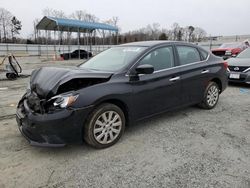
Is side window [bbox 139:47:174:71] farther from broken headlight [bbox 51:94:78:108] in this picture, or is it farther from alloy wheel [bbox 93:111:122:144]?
broken headlight [bbox 51:94:78:108]

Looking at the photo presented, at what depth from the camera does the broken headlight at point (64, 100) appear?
2824 millimetres

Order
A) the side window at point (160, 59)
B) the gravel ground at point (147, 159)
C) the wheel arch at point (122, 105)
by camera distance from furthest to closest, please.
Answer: the side window at point (160, 59) → the wheel arch at point (122, 105) → the gravel ground at point (147, 159)

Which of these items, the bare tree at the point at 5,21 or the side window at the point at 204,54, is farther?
the bare tree at the point at 5,21

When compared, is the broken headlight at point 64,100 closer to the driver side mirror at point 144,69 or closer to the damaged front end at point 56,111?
the damaged front end at point 56,111

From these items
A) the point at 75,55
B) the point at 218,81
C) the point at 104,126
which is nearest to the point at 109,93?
the point at 104,126

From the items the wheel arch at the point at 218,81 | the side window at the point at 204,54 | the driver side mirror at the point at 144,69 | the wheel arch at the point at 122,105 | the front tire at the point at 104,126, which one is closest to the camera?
the front tire at the point at 104,126

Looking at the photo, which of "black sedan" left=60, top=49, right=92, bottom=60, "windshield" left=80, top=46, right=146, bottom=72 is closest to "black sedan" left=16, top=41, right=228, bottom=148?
"windshield" left=80, top=46, right=146, bottom=72

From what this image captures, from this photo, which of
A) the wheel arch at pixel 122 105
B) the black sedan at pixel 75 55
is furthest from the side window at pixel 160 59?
the black sedan at pixel 75 55

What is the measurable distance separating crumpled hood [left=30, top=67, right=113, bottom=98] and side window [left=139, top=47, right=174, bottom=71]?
2.74 ft

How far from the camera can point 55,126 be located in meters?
2.77

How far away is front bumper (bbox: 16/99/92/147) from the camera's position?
2773 millimetres

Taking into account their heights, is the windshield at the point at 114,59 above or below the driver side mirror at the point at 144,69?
above

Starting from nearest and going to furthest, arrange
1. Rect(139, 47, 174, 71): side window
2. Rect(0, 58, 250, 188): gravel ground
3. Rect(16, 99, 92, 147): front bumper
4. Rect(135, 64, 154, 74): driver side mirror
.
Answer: Rect(0, 58, 250, 188): gravel ground, Rect(16, 99, 92, 147): front bumper, Rect(135, 64, 154, 74): driver side mirror, Rect(139, 47, 174, 71): side window

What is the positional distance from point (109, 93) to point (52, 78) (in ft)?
2.75
